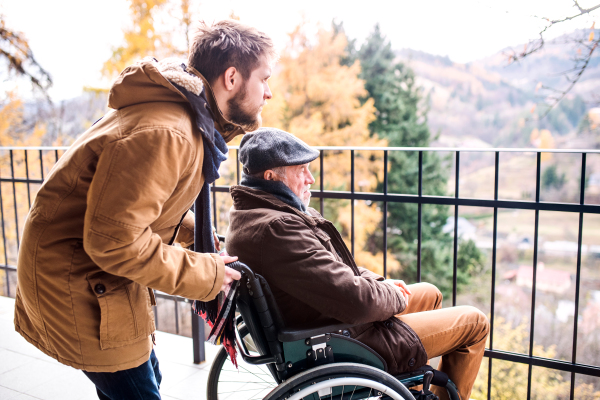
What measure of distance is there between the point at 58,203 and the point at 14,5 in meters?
12.1

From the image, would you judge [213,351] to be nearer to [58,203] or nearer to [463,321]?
[463,321]

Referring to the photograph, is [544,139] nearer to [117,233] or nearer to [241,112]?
[241,112]

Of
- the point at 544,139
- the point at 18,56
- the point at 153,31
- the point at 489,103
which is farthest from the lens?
the point at 489,103

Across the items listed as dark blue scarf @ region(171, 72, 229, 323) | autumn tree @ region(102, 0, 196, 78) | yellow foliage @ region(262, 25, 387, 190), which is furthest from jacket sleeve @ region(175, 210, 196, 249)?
yellow foliage @ region(262, 25, 387, 190)

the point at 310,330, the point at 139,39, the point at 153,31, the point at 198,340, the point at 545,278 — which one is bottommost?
the point at 545,278

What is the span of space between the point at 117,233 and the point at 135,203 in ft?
0.25

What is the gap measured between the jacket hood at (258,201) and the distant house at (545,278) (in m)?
19.0

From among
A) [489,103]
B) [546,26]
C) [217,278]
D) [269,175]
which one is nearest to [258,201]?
[269,175]

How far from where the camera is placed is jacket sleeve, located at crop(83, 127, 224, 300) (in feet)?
3.12

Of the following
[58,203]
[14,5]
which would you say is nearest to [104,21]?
[14,5]

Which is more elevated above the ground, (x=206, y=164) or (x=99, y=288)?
(x=206, y=164)

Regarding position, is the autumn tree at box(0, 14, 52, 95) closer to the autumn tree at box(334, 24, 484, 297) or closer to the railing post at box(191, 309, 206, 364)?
the autumn tree at box(334, 24, 484, 297)

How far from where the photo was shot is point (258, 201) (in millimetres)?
1451

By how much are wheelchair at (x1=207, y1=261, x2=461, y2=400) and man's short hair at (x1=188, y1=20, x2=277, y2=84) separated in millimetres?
551
